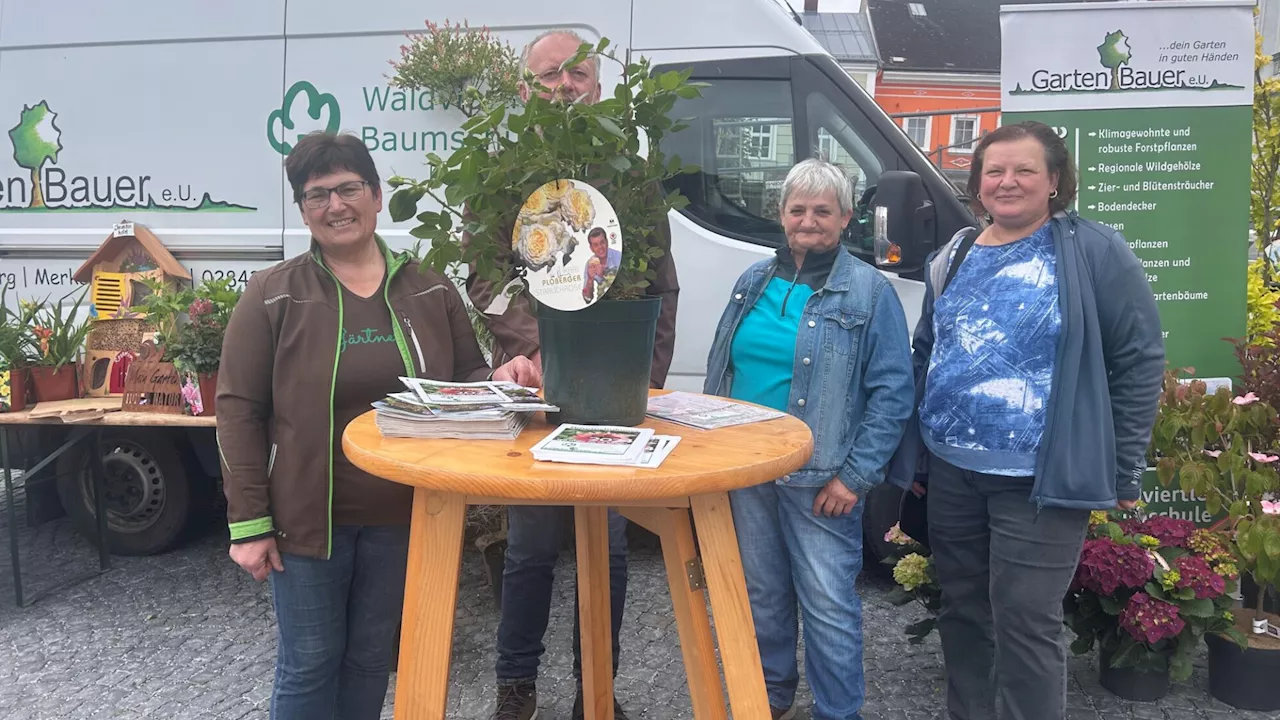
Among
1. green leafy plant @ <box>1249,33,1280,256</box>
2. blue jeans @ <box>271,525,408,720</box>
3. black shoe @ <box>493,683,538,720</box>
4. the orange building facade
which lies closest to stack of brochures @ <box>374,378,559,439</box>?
blue jeans @ <box>271,525,408,720</box>

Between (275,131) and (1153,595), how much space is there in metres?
3.97

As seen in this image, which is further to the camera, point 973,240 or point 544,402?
point 973,240

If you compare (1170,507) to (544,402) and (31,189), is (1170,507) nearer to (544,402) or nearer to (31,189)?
(544,402)

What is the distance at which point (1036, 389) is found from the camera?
6.88ft

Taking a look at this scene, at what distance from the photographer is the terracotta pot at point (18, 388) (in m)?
3.60

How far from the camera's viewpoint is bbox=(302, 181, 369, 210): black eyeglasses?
1.87 metres

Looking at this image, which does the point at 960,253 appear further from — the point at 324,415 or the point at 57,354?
the point at 57,354

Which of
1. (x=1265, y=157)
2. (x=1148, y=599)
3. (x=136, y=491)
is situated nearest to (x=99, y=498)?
(x=136, y=491)

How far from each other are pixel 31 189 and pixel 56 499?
1662mm

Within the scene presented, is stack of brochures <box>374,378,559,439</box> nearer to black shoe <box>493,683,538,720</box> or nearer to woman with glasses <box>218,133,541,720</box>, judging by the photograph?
woman with glasses <box>218,133,541,720</box>

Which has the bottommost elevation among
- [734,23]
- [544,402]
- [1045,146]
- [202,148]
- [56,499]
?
[56,499]

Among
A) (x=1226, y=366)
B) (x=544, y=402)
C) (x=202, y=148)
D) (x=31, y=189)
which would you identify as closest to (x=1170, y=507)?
(x=1226, y=366)

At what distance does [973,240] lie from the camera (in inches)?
91.5

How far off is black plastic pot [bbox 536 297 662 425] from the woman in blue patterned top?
100 centimetres
